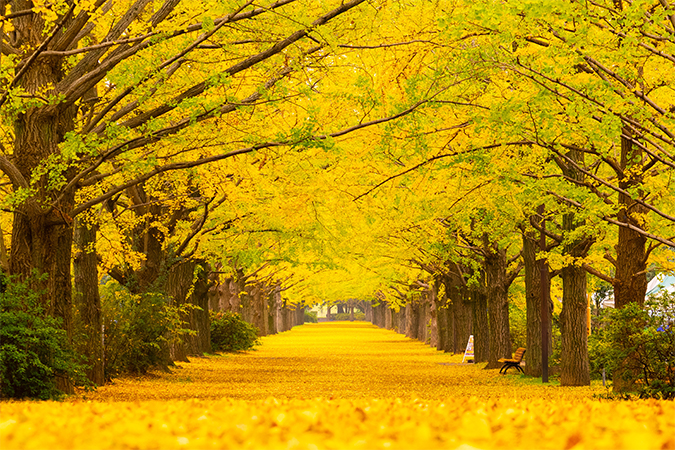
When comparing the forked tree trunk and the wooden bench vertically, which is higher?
the forked tree trunk

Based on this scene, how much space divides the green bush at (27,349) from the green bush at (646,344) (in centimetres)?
871

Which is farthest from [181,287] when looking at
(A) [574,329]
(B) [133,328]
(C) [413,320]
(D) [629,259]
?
(C) [413,320]

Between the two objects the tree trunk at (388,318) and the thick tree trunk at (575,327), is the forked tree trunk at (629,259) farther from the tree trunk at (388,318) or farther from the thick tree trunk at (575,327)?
the tree trunk at (388,318)

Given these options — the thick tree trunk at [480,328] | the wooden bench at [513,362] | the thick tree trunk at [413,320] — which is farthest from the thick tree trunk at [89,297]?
the thick tree trunk at [413,320]

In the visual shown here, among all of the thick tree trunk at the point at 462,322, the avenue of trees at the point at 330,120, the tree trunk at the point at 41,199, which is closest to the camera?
the avenue of trees at the point at 330,120

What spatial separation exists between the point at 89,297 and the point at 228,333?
21.4 metres

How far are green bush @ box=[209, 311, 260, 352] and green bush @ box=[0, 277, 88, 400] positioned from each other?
25.8 m

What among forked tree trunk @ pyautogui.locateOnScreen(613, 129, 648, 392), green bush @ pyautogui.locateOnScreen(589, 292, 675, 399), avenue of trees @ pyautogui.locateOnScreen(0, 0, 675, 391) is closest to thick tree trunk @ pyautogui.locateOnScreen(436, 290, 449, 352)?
avenue of trees @ pyautogui.locateOnScreen(0, 0, 675, 391)

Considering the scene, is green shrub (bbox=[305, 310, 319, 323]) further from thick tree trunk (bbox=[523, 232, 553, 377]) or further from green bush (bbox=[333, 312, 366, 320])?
thick tree trunk (bbox=[523, 232, 553, 377])

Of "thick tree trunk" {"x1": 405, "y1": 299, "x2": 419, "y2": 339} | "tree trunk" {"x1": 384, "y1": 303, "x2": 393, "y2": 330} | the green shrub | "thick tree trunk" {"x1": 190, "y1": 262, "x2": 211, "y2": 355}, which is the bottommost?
the green shrub

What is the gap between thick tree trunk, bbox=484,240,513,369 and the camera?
26.0 m

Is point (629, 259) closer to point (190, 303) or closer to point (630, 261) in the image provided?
point (630, 261)

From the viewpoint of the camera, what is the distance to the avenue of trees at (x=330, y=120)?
36.8 feet

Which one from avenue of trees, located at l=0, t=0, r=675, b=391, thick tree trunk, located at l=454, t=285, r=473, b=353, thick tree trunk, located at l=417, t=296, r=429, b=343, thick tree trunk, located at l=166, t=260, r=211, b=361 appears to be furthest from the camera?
thick tree trunk, located at l=417, t=296, r=429, b=343
